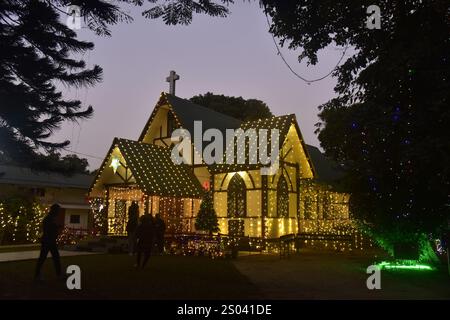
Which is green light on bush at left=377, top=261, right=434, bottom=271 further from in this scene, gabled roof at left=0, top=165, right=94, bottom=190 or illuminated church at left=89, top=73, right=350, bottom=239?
gabled roof at left=0, top=165, right=94, bottom=190

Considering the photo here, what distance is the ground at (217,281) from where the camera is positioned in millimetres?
9156

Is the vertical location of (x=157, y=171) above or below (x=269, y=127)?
below

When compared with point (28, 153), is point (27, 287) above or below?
below

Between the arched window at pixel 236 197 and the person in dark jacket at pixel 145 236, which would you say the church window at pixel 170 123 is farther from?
the person in dark jacket at pixel 145 236

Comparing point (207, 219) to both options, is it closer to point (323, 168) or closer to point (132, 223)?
point (132, 223)

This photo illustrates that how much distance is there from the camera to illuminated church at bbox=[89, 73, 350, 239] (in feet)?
70.1

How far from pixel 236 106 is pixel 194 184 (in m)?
20.5

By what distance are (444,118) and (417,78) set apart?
1.51 meters

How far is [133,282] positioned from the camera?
34.2 feet

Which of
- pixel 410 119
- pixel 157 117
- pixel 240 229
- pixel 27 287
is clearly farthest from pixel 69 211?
pixel 410 119

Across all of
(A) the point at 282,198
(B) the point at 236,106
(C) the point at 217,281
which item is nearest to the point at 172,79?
(A) the point at 282,198

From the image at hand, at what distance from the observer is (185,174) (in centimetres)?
2306
